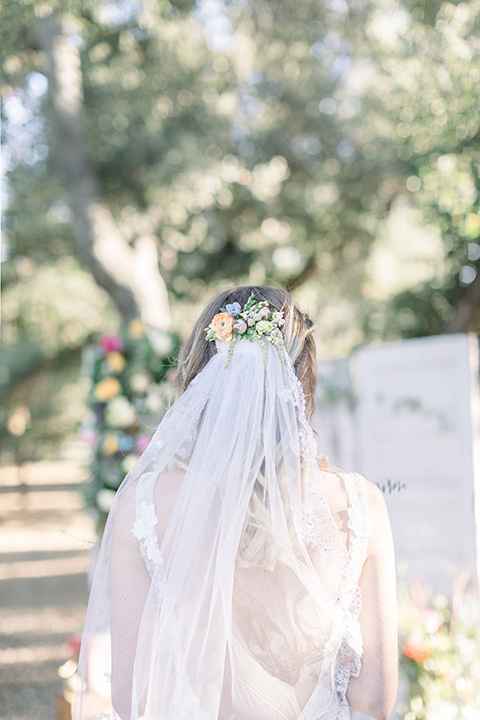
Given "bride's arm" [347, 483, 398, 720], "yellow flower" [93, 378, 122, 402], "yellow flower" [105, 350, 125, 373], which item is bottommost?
"bride's arm" [347, 483, 398, 720]

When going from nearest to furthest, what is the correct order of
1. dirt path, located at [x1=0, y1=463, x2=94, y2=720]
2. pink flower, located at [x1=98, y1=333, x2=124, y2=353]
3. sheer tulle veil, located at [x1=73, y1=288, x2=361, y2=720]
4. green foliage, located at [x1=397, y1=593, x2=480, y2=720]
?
sheer tulle veil, located at [x1=73, y1=288, x2=361, y2=720]
green foliage, located at [x1=397, y1=593, x2=480, y2=720]
dirt path, located at [x1=0, y1=463, x2=94, y2=720]
pink flower, located at [x1=98, y1=333, x2=124, y2=353]

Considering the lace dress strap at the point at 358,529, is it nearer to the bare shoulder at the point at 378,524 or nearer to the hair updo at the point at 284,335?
the bare shoulder at the point at 378,524

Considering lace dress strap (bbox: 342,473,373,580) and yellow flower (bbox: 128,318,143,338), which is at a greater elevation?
yellow flower (bbox: 128,318,143,338)

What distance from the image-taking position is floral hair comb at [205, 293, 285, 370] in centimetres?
170

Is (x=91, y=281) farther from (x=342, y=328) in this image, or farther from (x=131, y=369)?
(x=131, y=369)

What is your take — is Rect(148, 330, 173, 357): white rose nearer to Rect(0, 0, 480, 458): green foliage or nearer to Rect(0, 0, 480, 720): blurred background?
Rect(0, 0, 480, 720): blurred background

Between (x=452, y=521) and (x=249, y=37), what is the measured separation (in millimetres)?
Answer: 6534

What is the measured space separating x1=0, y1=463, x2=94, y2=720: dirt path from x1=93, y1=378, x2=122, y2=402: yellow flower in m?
0.77

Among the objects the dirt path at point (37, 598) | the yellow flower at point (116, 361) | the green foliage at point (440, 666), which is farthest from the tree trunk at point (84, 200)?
the green foliage at point (440, 666)

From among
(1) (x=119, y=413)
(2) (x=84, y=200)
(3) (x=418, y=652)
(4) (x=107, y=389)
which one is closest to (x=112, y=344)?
(4) (x=107, y=389)

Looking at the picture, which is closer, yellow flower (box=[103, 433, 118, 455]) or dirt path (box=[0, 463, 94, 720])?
yellow flower (box=[103, 433, 118, 455])

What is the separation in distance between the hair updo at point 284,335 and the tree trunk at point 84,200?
4924 millimetres

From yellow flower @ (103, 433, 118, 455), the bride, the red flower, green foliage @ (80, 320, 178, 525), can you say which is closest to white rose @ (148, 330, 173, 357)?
green foliage @ (80, 320, 178, 525)

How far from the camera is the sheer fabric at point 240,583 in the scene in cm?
157
